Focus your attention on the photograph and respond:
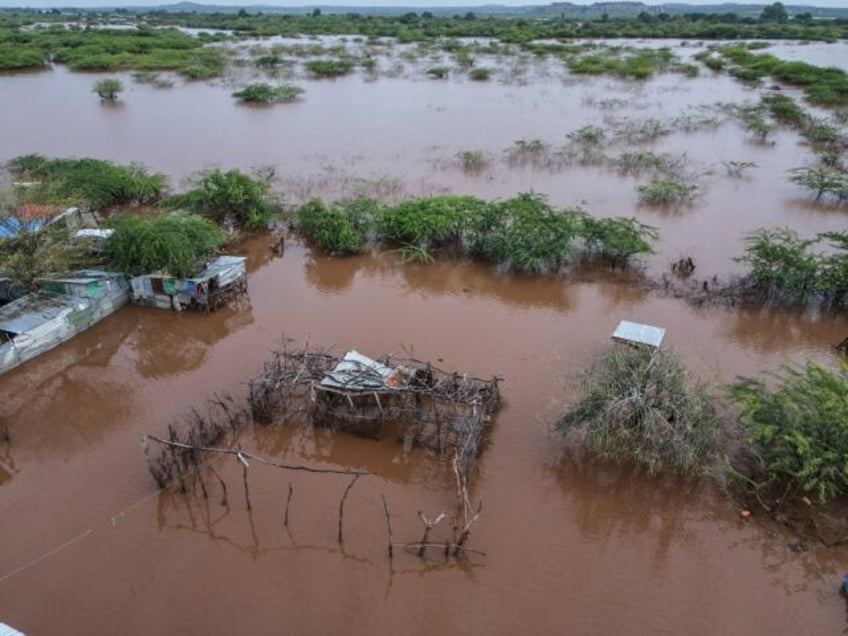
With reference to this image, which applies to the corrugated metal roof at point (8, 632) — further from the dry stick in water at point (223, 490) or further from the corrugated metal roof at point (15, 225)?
the corrugated metal roof at point (15, 225)

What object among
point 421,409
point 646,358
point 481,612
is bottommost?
point 481,612

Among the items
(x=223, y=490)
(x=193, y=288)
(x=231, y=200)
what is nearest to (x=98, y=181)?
(x=231, y=200)

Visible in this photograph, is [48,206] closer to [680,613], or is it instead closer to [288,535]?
[288,535]

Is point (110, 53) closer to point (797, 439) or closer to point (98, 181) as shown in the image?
point (98, 181)

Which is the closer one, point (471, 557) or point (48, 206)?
point (471, 557)

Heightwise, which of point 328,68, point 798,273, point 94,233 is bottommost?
point 798,273

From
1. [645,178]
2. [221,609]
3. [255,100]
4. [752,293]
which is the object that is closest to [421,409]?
[221,609]

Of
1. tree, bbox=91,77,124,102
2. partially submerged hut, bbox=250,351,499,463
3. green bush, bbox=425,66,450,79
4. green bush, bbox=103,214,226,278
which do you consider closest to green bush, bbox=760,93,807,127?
green bush, bbox=425,66,450,79

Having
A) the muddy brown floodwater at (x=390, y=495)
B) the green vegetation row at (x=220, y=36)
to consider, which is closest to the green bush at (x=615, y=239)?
the muddy brown floodwater at (x=390, y=495)
